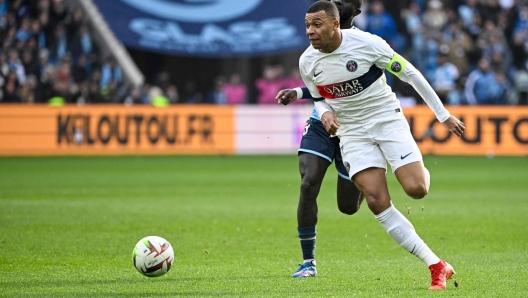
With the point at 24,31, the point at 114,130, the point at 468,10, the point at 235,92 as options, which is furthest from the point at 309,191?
the point at 468,10

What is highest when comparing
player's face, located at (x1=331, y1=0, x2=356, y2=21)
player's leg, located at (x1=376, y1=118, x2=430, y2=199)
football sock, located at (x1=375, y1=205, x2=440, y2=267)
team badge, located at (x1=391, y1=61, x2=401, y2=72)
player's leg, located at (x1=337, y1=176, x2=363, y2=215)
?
player's face, located at (x1=331, y1=0, x2=356, y2=21)

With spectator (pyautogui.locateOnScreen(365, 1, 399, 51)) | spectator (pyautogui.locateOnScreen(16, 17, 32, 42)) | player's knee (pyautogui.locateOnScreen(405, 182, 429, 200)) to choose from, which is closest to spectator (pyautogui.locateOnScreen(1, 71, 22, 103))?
spectator (pyautogui.locateOnScreen(16, 17, 32, 42))

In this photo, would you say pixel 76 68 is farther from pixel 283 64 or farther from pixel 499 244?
pixel 499 244

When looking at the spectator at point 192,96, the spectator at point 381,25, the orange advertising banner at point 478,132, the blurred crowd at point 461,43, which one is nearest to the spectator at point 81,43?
the spectator at point 192,96

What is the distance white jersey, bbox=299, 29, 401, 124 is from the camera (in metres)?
7.07

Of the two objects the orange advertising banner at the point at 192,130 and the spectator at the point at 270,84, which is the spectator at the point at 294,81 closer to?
the spectator at the point at 270,84

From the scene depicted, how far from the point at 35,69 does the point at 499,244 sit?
16.3 metres

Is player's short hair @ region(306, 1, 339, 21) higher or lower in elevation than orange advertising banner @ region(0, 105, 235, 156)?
higher

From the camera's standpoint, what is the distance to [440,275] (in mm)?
6586

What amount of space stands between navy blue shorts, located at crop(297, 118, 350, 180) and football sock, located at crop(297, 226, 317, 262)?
59cm

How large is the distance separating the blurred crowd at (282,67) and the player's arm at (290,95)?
1594cm

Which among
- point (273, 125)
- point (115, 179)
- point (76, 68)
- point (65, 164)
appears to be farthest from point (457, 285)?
point (76, 68)

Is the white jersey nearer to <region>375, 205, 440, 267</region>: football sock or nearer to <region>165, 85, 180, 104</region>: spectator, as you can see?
<region>375, 205, 440, 267</region>: football sock

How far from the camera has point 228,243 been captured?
31.7 ft
